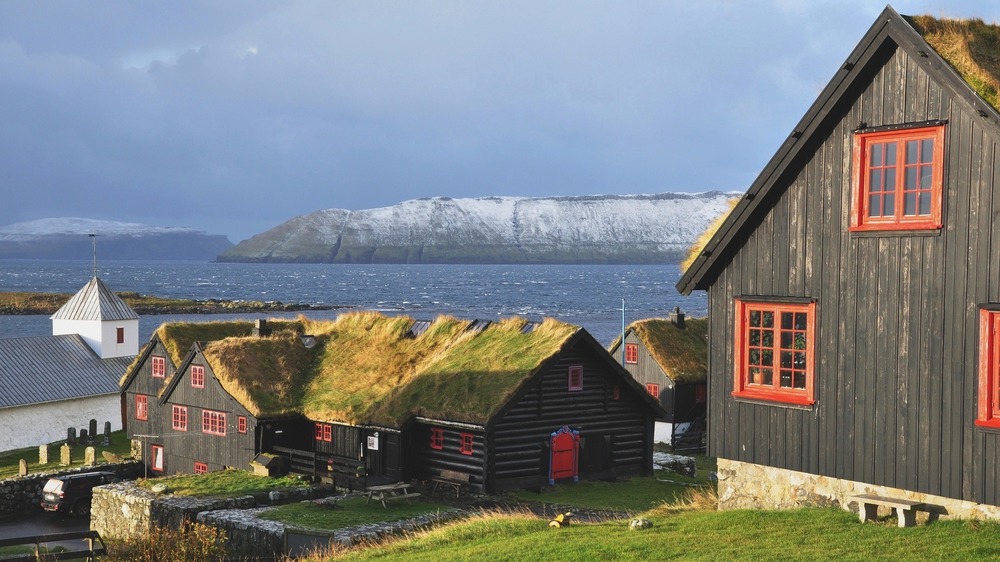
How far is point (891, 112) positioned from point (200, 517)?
22.3m

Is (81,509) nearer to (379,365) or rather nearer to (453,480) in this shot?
(379,365)

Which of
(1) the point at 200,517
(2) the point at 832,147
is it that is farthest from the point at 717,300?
(1) the point at 200,517

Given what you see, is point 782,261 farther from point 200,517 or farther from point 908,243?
point 200,517

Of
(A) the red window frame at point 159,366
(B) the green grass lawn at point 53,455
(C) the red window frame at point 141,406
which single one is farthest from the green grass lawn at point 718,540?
(C) the red window frame at point 141,406

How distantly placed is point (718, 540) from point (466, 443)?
17137mm

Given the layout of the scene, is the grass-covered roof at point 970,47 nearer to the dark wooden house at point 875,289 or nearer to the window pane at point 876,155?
the dark wooden house at point 875,289

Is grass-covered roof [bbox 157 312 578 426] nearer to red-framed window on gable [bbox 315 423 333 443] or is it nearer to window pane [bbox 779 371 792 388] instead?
red-framed window on gable [bbox 315 423 333 443]

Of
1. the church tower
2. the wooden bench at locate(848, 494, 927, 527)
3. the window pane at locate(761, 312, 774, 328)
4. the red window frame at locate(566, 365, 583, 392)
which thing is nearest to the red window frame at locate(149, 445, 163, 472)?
the church tower

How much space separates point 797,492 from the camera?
18891 mm

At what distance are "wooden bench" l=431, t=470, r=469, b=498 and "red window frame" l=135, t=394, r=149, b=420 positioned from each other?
17.5 meters

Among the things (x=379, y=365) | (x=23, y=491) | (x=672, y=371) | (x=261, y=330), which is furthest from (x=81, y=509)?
(x=672, y=371)

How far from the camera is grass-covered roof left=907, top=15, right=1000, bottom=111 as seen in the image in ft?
54.6

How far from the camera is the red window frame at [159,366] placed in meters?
45.7

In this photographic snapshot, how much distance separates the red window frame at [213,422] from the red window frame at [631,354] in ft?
64.1
